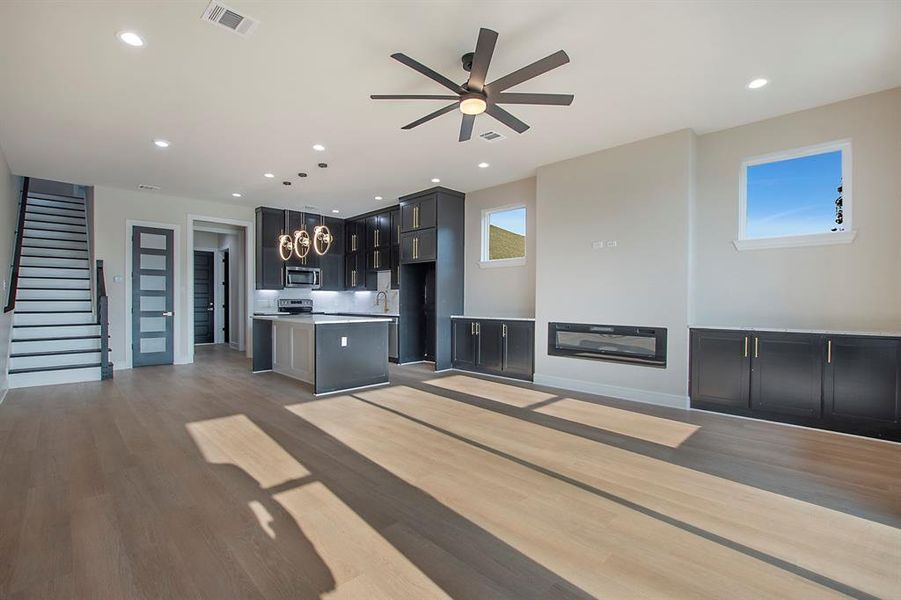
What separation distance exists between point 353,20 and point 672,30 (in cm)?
225

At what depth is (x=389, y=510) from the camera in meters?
2.29

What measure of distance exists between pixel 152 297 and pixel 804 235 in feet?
31.9

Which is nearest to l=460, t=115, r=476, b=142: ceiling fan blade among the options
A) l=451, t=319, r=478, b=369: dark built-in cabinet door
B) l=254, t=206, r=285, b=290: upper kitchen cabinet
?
l=451, t=319, r=478, b=369: dark built-in cabinet door

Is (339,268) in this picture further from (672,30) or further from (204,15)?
(672,30)

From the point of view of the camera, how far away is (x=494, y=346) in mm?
6387

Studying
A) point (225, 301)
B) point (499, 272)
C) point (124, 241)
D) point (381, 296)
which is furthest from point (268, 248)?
point (499, 272)

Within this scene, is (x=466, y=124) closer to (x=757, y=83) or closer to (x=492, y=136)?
(x=492, y=136)

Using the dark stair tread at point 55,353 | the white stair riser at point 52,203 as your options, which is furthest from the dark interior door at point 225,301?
the dark stair tread at point 55,353

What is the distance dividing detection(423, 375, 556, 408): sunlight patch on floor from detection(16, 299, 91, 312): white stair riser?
6.01 meters

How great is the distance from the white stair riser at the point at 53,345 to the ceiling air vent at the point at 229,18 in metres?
5.89

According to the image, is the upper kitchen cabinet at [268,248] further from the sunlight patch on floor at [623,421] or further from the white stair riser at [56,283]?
the sunlight patch on floor at [623,421]

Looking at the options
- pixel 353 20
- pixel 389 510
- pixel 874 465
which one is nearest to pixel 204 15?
pixel 353 20

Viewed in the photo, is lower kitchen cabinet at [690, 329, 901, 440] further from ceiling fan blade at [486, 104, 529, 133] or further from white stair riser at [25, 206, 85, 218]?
white stair riser at [25, 206, 85, 218]

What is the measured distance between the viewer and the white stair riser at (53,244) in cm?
696
